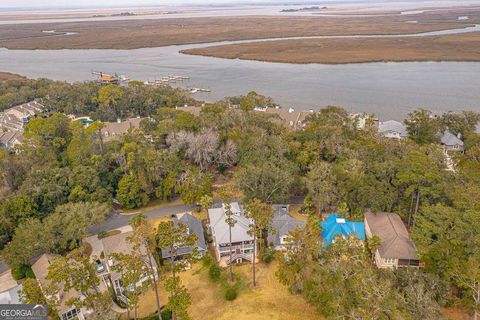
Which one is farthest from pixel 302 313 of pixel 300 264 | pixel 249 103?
pixel 249 103

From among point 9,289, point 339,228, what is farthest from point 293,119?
point 9,289

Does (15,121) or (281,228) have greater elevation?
(15,121)

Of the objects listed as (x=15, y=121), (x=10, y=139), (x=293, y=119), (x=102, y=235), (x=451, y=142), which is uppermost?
(x=15, y=121)

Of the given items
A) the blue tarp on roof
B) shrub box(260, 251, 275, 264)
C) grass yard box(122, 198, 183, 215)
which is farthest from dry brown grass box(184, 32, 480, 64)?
shrub box(260, 251, 275, 264)

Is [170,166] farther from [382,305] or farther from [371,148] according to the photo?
[382,305]

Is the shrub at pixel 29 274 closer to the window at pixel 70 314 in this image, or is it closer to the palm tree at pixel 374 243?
the window at pixel 70 314

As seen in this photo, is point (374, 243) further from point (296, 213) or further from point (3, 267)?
point (3, 267)
